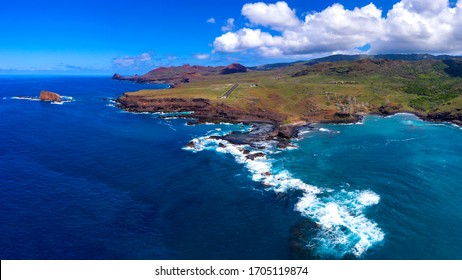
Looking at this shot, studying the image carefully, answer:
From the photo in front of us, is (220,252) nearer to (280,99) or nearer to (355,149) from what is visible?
(355,149)

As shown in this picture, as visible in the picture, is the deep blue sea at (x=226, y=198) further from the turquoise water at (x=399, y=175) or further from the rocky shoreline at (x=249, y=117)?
the rocky shoreline at (x=249, y=117)

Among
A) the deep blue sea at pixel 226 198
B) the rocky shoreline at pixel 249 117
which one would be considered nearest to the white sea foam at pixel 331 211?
the deep blue sea at pixel 226 198

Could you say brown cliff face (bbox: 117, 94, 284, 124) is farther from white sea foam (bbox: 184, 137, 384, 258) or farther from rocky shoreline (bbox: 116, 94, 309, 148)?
white sea foam (bbox: 184, 137, 384, 258)

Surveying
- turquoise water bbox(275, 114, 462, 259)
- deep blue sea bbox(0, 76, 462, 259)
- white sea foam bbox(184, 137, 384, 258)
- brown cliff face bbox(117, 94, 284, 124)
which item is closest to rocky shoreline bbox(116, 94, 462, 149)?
brown cliff face bbox(117, 94, 284, 124)

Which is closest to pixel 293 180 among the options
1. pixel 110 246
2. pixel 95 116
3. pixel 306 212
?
pixel 306 212

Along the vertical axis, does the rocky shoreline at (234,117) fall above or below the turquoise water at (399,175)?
above

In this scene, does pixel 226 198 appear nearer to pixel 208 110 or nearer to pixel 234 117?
pixel 234 117
